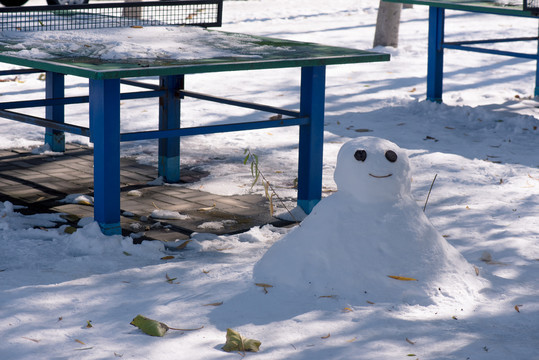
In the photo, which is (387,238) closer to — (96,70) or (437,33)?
(96,70)

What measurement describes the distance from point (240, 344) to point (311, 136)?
2.36 meters

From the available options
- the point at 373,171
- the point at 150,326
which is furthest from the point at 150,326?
the point at 373,171

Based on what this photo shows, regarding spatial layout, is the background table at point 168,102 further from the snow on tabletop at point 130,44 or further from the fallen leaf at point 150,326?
the fallen leaf at point 150,326

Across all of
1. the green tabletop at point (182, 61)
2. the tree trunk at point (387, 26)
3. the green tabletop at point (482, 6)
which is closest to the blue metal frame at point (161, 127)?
the green tabletop at point (182, 61)

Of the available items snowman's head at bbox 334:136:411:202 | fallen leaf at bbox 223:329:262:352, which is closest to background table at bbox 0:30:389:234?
snowman's head at bbox 334:136:411:202

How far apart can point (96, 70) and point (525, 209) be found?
9.87 ft

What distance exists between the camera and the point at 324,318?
3.79m

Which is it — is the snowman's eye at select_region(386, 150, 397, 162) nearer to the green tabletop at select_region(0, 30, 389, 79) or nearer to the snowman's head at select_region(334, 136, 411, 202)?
the snowman's head at select_region(334, 136, 411, 202)

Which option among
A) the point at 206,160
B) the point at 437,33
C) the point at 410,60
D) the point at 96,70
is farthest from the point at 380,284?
the point at 410,60

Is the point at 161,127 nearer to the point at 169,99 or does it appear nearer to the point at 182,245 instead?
the point at 169,99

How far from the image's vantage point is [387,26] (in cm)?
A: 1355

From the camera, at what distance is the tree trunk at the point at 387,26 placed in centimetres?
1355

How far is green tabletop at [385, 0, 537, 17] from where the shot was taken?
8.20 m

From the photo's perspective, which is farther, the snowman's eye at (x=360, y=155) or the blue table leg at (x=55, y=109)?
the blue table leg at (x=55, y=109)
